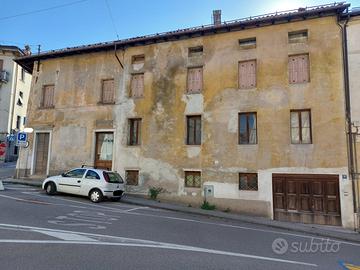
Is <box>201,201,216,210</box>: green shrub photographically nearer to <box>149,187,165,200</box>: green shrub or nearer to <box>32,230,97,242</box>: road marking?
<box>149,187,165,200</box>: green shrub

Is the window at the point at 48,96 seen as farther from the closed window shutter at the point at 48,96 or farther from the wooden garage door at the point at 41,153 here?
the wooden garage door at the point at 41,153

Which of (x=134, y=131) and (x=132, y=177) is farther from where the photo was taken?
(x=134, y=131)

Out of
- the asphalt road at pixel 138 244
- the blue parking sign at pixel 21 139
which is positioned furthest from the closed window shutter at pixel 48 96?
the asphalt road at pixel 138 244

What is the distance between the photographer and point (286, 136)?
49.6 ft

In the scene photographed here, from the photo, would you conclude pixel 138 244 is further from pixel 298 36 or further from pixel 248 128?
pixel 298 36

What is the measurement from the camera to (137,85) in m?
18.9

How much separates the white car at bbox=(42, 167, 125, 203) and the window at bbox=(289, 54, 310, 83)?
9.95 m

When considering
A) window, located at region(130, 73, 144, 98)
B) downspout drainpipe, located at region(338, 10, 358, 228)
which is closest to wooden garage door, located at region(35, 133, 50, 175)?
window, located at region(130, 73, 144, 98)

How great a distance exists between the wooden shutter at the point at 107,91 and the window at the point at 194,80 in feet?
16.5

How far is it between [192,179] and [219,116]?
363 centimetres

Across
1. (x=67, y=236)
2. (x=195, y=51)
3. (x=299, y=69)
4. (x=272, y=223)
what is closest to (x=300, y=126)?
(x=299, y=69)

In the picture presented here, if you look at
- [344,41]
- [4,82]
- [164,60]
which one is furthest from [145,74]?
[4,82]

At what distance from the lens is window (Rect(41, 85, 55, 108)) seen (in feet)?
69.1

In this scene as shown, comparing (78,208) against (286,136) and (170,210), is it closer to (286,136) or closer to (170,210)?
(170,210)
